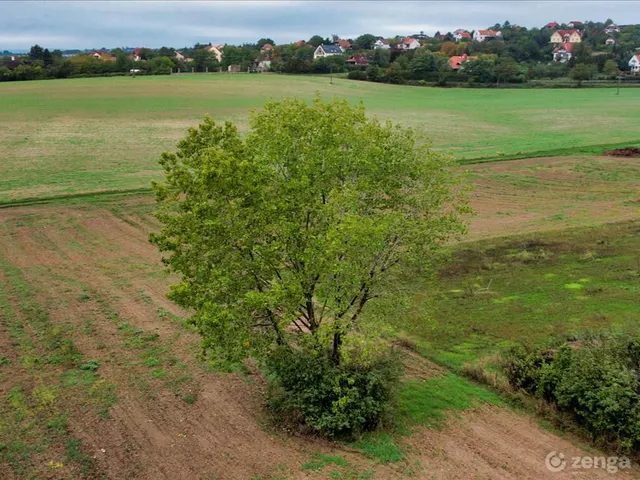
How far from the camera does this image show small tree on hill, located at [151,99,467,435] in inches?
696

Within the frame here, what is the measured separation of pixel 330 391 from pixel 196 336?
861 centimetres

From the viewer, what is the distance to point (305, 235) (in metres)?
18.4

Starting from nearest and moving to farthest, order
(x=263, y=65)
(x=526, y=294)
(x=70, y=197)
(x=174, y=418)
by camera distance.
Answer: (x=174, y=418)
(x=526, y=294)
(x=70, y=197)
(x=263, y=65)

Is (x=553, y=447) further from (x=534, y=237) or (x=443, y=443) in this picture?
(x=534, y=237)

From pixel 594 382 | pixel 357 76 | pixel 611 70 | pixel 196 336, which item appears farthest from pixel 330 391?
pixel 611 70

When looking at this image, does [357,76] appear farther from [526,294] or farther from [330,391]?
[330,391]

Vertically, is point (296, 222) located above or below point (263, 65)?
below

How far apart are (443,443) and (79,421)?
11000mm

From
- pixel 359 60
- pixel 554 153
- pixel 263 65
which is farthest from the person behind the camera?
pixel 359 60

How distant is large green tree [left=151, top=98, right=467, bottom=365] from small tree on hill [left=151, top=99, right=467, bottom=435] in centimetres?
4

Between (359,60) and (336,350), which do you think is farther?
(359,60)

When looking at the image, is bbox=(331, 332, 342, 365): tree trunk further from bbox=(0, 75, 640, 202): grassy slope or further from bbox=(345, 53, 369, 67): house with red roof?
bbox=(345, 53, 369, 67): house with red roof

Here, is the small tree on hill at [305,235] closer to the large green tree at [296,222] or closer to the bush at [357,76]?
the large green tree at [296,222]

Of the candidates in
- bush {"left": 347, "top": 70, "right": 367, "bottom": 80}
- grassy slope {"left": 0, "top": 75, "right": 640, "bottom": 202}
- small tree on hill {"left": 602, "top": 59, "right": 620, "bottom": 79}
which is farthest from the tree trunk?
small tree on hill {"left": 602, "top": 59, "right": 620, "bottom": 79}
